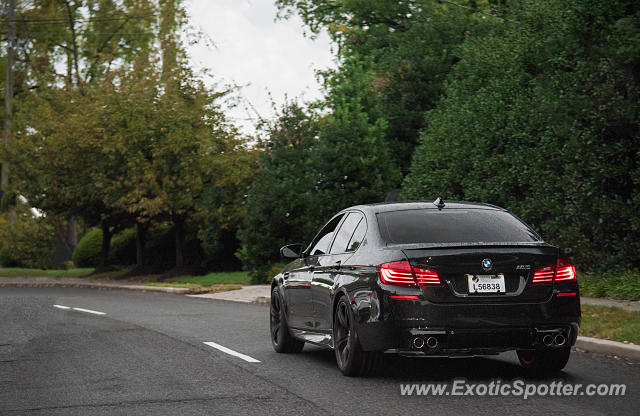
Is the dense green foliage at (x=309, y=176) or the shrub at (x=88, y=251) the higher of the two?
the dense green foliage at (x=309, y=176)

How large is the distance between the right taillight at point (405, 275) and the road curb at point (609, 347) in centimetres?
289

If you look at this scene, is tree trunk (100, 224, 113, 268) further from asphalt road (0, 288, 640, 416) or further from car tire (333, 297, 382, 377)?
car tire (333, 297, 382, 377)

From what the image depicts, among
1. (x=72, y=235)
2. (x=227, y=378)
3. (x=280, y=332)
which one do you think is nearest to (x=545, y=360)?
(x=227, y=378)

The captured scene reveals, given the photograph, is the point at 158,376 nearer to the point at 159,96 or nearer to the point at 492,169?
the point at 492,169

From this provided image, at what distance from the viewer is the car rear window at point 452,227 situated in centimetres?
859

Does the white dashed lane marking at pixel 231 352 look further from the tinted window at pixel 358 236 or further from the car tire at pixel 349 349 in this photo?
the tinted window at pixel 358 236

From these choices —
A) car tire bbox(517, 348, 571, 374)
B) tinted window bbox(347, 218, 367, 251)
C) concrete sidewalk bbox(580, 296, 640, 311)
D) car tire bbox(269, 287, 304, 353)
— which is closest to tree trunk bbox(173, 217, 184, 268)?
concrete sidewalk bbox(580, 296, 640, 311)

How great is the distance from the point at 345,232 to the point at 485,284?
2.09 m

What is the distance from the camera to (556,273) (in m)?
8.13

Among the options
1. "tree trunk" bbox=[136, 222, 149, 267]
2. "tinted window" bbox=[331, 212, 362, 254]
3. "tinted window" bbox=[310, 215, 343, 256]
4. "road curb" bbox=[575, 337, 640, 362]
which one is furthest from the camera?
"tree trunk" bbox=[136, 222, 149, 267]

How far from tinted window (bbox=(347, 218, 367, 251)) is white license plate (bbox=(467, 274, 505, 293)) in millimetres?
1409

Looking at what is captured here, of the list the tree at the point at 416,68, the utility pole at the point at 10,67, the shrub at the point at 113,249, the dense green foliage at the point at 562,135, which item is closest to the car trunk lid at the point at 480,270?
the dense green foliage at the point at 562,135

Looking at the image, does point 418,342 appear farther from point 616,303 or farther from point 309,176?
point 309,176

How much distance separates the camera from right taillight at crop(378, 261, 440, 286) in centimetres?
791
